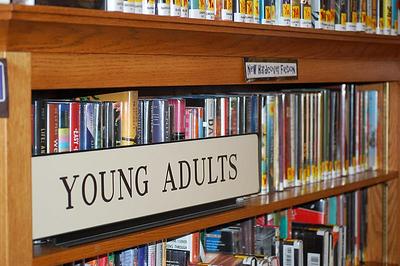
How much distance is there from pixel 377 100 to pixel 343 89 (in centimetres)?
18

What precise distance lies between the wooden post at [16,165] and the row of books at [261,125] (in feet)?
0.36

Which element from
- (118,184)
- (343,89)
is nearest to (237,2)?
(118,184)

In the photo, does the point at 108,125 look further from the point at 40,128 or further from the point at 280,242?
the point at 280,242

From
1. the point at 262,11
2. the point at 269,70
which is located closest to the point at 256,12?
the point at 262,11

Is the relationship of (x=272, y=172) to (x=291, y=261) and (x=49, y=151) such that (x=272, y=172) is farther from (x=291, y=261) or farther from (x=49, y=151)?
(x=49, y=151)

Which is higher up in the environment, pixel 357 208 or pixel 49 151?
pixel 49 151

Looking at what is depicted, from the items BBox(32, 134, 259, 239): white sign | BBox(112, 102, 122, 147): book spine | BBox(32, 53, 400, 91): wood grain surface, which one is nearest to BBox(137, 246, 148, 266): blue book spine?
BBox(32, 134, 259, 239): white sign

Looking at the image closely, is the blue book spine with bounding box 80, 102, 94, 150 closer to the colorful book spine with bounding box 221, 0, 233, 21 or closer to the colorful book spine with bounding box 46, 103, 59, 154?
the colorful book spine with bounding box 46, 103, 59, 154

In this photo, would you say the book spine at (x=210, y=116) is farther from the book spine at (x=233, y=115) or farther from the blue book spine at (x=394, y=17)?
the blue book spine at (x=394, y=17)

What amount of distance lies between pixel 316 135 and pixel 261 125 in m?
0.25

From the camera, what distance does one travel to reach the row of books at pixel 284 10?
4.37 ft

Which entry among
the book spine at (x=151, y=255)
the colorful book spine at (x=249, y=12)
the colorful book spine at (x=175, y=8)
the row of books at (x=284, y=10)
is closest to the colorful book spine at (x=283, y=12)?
the row of books at (x=284, y=10)

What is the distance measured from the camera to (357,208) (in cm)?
217

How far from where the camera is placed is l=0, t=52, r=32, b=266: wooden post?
112 centimetres
